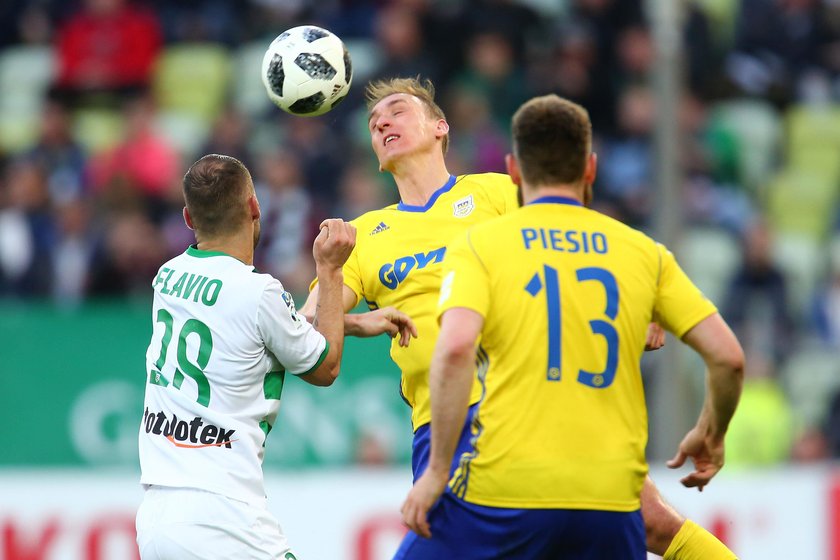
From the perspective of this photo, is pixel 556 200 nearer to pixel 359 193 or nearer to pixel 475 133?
pixel 359 193

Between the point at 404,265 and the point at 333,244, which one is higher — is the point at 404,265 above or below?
below

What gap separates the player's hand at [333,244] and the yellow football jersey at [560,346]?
3.02ft

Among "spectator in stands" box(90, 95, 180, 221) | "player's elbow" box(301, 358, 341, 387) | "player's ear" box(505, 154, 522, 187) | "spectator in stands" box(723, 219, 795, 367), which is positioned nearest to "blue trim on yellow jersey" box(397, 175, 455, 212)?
"player's elbow" box(301, 358, 341, 387)

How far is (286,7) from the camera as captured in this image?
50.2 ft

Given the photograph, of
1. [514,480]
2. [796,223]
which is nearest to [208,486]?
[514,480]

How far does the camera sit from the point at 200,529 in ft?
17.2

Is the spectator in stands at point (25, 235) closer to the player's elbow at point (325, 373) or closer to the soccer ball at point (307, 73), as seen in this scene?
the soccer ball at point (307, 73)

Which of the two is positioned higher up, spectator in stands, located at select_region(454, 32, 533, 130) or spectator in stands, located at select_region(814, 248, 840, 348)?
spectator in stands, located at select_region(454, 32, 533, 130)

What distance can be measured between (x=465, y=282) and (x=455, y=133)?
9.02 metres

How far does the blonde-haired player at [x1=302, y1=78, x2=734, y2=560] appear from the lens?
6.10 metres

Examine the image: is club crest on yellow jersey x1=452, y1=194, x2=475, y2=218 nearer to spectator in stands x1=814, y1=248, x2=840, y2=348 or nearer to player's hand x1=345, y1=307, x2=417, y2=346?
player's hand x1=345, y1=307, x2=417, y2=346

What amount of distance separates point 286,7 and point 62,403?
216 inches

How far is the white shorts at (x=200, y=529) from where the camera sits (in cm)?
524

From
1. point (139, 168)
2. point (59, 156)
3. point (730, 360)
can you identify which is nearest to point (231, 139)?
point (139, 168)
